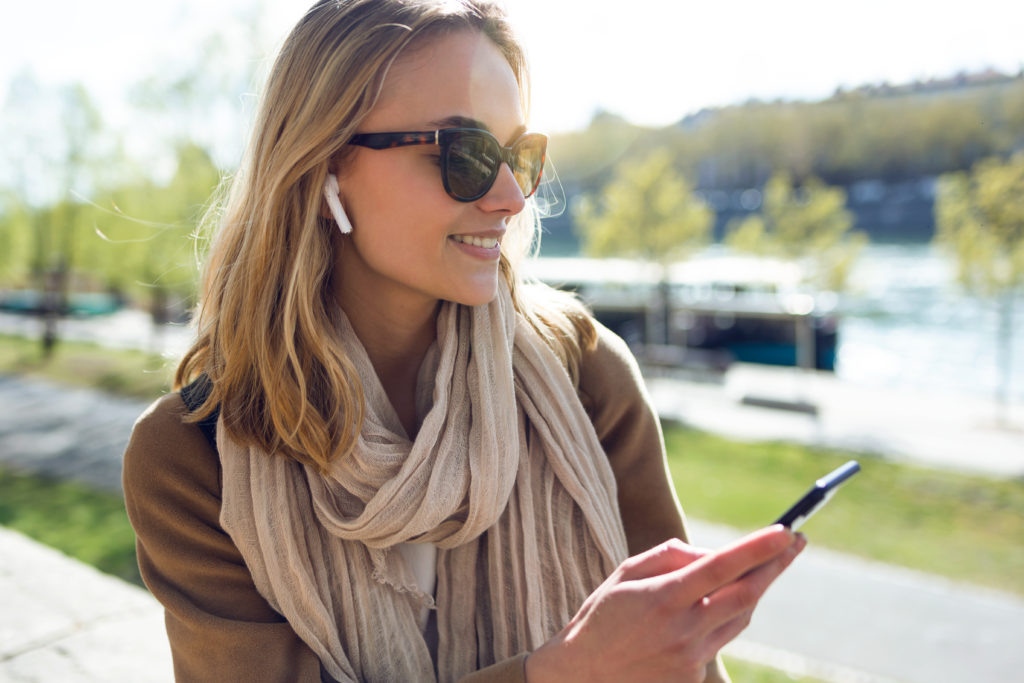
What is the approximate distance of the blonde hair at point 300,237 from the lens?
4.61 ft

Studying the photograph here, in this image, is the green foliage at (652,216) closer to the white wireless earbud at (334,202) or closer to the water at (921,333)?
the water at (921,333)

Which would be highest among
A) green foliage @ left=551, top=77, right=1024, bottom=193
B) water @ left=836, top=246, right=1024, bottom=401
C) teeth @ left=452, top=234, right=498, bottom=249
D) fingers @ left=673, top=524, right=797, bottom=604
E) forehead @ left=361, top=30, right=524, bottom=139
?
green foliage @ left=551, top=77, right=1024, bottom=193

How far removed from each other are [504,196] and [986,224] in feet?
39.8

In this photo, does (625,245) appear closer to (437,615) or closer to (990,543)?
(990,543)

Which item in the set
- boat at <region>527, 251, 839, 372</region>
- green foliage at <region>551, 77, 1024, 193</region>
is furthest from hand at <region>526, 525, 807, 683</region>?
green foliage at <region>551, 77, 1024, 193</region>

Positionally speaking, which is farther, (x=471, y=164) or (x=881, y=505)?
(x=881, y=505)

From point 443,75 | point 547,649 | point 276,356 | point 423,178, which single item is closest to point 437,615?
point 547,649

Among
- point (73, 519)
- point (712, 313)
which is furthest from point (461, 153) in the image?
point (712, 313)

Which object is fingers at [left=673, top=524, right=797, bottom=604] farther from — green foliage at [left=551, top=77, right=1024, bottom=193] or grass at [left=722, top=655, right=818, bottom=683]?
green foliage at [left=551, top=77, right=1024, bottom=193]

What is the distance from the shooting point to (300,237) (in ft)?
4.96

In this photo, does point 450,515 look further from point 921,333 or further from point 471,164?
point 921,333

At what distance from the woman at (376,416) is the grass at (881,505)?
20.8 ft

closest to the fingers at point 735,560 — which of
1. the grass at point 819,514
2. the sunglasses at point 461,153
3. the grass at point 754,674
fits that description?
the sunglasses at point 461,153

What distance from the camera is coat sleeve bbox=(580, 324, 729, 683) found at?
165 centimetres
